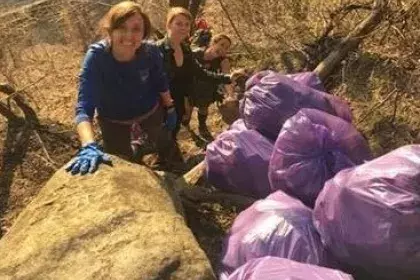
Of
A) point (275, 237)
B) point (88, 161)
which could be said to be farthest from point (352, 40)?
point (88, 161)

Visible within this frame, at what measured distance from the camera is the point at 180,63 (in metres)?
3.55

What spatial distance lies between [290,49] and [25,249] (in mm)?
2965

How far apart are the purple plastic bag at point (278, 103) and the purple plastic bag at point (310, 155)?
0.34 m

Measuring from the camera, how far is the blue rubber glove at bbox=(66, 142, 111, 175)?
2.50 m

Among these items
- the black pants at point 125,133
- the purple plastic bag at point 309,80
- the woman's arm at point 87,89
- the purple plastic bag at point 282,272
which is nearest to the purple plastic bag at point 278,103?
the purple plastic bag at point 309,80

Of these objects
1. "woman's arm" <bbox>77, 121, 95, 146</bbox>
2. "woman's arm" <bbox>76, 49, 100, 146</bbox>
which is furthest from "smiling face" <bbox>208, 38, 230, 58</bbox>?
"woman's arm" <bbox>77, 121, 95, 146</bbox>

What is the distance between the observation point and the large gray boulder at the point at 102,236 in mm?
2066

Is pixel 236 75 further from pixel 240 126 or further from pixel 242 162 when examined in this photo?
pixel 242 162

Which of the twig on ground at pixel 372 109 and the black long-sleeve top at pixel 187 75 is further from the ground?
the black long-sleeve top at pixel 187 75

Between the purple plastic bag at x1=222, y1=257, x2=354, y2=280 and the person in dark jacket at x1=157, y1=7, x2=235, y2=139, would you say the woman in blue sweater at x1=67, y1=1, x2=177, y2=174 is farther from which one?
the purple plastic bag at x1=222, y1=257, x2=354, y2=280

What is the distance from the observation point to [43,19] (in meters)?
6.47

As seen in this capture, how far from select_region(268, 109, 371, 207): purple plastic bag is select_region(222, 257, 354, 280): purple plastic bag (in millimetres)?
612

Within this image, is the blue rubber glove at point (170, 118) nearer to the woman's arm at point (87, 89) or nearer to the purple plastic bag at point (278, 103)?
the purple plastic bag at point (278, 103)

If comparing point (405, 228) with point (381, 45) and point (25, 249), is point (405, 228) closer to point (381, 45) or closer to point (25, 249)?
point (25, 249)
